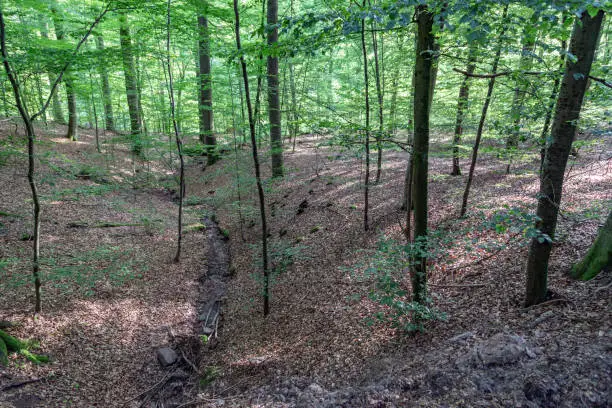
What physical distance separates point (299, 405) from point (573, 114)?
514 centimetres

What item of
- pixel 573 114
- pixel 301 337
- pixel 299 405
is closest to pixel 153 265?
pixel 301 337

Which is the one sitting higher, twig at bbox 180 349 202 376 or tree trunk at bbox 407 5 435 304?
tree trunk at bbox 407 5 435 304

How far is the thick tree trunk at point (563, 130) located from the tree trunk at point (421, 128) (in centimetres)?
142

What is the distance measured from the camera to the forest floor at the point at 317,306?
388 centimetres

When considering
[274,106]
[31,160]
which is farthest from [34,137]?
[274,106]

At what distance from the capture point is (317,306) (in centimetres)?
739

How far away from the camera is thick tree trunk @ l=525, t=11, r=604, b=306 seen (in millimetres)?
3531

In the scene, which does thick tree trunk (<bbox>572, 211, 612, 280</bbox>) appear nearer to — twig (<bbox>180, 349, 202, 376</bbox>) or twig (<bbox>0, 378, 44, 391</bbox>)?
twig (<bbox>180, 349, 202, 376</bbox>)

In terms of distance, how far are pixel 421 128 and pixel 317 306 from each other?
4727 mm

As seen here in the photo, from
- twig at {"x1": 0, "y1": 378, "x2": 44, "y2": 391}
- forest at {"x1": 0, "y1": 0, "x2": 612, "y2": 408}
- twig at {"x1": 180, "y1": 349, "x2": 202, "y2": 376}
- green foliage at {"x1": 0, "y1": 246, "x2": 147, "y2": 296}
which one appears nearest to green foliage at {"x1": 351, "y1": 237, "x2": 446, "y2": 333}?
forest at {"x1": 0, "y1": 0, "x2": 612, "y2": 408}

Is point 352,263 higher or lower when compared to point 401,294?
lower

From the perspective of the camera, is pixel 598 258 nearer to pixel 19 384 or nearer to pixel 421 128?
pixel 421 128

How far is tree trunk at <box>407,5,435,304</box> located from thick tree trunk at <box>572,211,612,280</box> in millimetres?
2401

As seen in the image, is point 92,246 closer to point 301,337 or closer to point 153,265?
point 153,265
